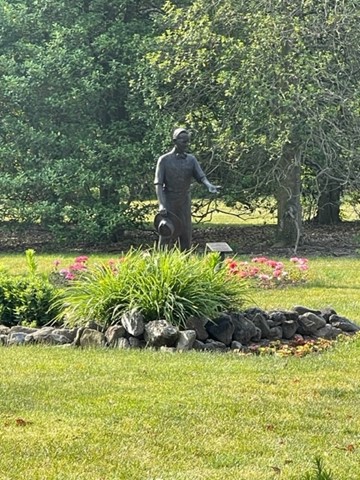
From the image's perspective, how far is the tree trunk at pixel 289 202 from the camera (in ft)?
56.9

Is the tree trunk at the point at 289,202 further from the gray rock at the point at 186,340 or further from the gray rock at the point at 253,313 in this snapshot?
the gray rock at the point at 186,340

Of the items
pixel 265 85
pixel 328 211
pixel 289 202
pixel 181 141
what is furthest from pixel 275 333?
pixel 328 211

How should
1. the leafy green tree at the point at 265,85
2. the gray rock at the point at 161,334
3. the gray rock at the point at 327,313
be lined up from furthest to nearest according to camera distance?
the leafy green tree at the point at 265,85, the gray rock at the point at 327,313, the gray rock at the point at 161,334

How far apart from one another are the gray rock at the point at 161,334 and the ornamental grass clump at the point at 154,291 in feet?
0.47

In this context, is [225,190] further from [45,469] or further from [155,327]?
[45,469]

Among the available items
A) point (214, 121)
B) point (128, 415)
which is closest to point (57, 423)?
point (128, 415)

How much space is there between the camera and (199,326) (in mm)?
8383

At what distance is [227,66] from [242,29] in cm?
91

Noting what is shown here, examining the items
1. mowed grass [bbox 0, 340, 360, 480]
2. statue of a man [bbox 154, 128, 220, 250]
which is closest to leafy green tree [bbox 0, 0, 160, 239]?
statue of a man [bbox 154, 128, 220, 250]

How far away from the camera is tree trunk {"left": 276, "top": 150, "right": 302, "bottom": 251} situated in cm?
1733

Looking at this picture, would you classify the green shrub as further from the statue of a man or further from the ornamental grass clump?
the statue of a man

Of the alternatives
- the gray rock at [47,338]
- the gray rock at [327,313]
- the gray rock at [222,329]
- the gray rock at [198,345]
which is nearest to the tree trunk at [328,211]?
the gray rock at [327,313]

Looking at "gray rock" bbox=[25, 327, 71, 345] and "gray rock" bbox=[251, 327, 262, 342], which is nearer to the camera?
"gray rock" bbox=[25, 327, 71, 345]

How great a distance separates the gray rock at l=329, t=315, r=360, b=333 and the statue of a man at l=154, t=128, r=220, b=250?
2728mm
